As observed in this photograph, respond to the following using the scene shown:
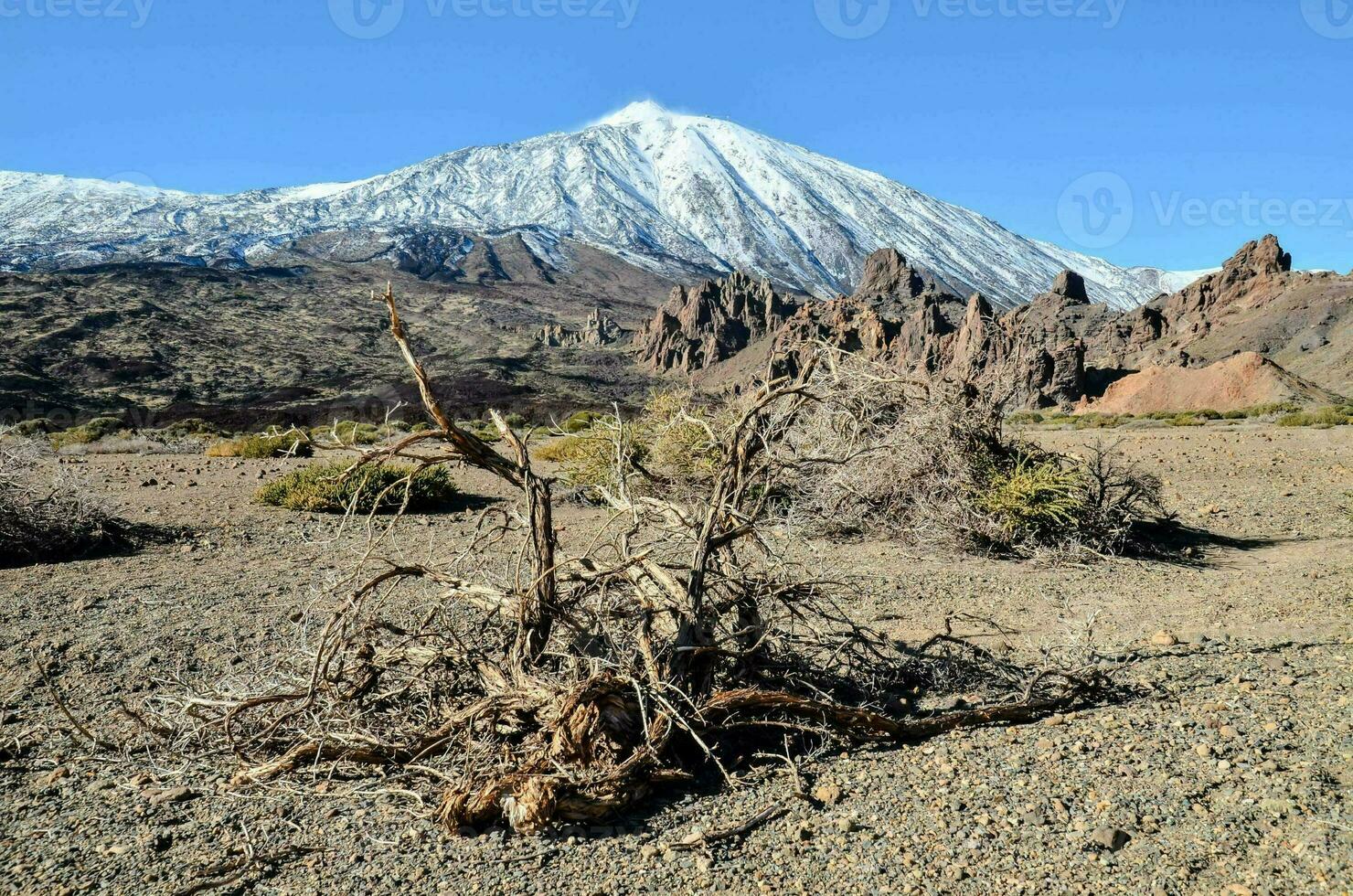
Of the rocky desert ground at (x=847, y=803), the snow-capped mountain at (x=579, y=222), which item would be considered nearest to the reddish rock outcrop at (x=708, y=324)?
the rocky desert ground at (x=847, y=803)

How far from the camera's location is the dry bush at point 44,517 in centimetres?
683

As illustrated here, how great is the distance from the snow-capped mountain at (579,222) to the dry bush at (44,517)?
4880 inches

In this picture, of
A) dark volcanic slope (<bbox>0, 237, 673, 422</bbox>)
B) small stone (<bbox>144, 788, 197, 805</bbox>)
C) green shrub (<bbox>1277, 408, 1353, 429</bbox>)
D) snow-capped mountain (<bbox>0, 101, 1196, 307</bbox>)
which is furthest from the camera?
snow-capped mountain (<bbox>0, 101, 1196, 307</bbox>)

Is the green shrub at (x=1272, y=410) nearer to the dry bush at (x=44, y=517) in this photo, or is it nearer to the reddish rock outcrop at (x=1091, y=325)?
the reddish rock outcrop at (x=1091, y=325)

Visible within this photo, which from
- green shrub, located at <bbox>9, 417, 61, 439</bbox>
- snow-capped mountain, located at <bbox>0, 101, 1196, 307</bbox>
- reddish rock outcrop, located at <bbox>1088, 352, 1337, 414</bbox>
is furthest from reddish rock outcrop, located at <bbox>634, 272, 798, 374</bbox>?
snow-capped mountain, located at <bbox>0, 101, 1196, 307</bbox>

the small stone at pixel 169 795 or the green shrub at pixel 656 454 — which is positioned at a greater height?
the green shrub at pixel 656 454

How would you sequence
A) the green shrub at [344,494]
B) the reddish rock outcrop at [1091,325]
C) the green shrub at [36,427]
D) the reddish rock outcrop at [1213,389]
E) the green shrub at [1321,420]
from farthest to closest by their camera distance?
the reddish rock outcrop at [1091,325]
the reddish rock outcrop at [1213,389]
the green shrub at [36,427]
the green shrub at [1321,420]
the green shrub at [344,494]

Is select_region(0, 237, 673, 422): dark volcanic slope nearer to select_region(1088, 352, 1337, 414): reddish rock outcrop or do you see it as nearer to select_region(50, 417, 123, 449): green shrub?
select_region(50, 417, 123, 449): green shrub

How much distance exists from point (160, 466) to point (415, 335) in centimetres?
5448

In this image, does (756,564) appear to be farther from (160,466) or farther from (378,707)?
(160,466)

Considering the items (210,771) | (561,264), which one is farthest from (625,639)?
(561,264)

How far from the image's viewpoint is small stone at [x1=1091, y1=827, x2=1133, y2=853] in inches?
96.5

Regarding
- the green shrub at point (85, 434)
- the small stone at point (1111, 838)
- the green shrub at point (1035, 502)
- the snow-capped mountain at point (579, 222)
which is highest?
the snow-capped mountain at point (579, 222)

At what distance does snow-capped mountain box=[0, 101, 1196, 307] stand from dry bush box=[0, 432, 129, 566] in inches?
4880
